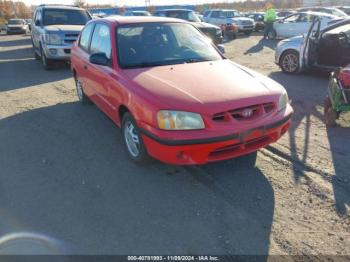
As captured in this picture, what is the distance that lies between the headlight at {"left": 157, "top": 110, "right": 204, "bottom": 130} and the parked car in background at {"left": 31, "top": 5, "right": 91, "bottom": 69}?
799cm

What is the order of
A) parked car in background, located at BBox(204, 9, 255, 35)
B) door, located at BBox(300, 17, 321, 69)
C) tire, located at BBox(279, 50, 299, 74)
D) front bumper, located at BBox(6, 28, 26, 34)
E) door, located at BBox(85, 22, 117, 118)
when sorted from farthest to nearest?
1. front bumper, located at BBox(6, 28, 26, 34)
2. parked car in background, located at BBox(204, 9, 255, 35)
3. tire, located at BBox(279, 50, 299, 74)
4. door, located at BBox(300, 17, 321, 69)
5. door, located at BBox(85, 22, 117, 118)

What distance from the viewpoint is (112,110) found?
14.3ft

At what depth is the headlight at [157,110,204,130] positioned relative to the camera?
3.15 metres

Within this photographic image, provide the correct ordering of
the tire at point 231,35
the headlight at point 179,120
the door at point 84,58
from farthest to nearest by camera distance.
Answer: the tire at point 231,35 → the door at point 84,58 → the headlight at point 179,120

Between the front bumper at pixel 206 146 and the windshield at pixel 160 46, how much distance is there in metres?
1.23

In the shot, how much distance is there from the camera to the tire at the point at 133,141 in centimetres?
368

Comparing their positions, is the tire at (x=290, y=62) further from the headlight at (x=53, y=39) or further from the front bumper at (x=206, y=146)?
the headlight at (x=53, y=39)

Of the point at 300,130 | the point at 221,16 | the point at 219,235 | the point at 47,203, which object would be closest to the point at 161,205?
the point at 219,235

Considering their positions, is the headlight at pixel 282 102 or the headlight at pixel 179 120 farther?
the headlight at pixel 282 102

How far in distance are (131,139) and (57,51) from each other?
24.0ft

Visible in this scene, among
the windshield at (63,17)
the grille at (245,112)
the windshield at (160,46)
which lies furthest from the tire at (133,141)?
the windshield at (63,17)

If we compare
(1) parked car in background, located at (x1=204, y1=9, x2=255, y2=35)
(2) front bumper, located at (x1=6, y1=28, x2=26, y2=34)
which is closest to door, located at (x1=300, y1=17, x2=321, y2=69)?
(1) parked car in background, located at (x1=204, y1=9, x2=255, y2=35)

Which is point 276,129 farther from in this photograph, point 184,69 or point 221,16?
point 221,16

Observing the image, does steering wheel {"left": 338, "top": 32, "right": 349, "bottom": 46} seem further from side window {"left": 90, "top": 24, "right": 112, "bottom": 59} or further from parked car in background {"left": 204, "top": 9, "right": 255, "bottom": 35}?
parked car in background {"left": 204, "top": 9, "right": 255, "bottom": 35}
